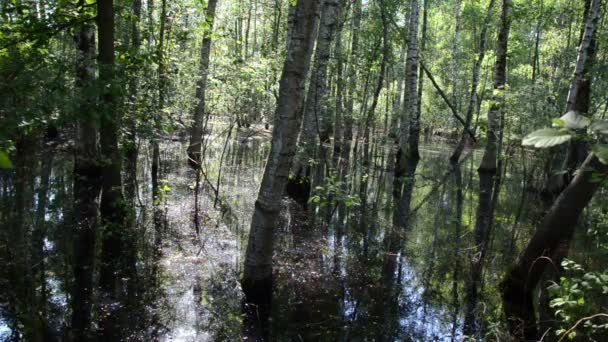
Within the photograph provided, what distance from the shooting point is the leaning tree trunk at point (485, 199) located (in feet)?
18.8

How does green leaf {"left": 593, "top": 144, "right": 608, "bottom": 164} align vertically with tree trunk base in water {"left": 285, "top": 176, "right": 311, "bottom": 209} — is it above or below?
above

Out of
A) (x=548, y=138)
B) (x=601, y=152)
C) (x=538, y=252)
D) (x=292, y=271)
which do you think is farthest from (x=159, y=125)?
(x=601, y=152)

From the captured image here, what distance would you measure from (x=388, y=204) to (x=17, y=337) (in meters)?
8.74

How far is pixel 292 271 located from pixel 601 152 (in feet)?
17.6

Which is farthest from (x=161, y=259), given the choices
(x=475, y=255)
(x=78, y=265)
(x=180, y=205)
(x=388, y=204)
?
(x=388, y=204)

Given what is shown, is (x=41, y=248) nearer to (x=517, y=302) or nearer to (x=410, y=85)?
(x=517, y=302)

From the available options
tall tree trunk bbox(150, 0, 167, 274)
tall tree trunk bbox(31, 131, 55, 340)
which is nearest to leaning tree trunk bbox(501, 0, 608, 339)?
tall tree trunk bbox(150, 0, 167, 274)

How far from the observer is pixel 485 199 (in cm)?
1257

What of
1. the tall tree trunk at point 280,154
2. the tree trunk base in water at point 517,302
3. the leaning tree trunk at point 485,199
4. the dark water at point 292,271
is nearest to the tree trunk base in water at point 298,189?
the dark water at point 292,271

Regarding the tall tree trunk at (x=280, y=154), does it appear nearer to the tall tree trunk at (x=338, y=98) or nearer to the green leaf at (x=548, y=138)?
the green leaf at (x=548, y=138)

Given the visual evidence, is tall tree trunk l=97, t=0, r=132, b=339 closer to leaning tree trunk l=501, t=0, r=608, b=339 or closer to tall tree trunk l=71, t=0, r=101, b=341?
tall tree trunk l=71, t=0, r=101, b=341

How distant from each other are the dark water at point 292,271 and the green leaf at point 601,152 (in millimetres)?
3657

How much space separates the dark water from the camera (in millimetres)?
4816

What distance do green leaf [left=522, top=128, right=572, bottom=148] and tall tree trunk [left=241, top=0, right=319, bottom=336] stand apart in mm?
3529
